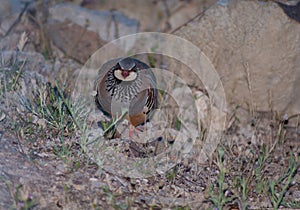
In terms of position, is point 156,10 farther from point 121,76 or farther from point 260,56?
point 121,76

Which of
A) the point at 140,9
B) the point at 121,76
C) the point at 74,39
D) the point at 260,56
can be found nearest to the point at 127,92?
the point at 121,76

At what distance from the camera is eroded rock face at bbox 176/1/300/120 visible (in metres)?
6.05

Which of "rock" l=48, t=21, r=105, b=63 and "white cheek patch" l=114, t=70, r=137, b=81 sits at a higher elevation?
"rock" l=48, t=21, r=105, b=63

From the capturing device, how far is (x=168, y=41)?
647 centimetres

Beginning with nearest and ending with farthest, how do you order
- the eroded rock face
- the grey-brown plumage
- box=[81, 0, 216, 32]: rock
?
the grey-brown plumage < the eroded rock face < box=[81, 0, 216, 32]: rock

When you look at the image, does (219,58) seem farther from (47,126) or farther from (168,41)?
(47,126)

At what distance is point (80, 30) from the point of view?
7023 millimetres

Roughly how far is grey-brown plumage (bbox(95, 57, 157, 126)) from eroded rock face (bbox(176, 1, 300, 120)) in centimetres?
129

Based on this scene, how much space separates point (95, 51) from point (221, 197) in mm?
3234

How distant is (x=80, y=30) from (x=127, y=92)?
224 centimetres

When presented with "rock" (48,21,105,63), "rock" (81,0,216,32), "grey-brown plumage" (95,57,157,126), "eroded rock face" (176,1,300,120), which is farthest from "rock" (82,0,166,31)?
"grey-brown plumage" (95,57,157,126)

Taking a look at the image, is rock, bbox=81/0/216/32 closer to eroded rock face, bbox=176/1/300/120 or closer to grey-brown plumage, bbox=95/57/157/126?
eroded rock face, bbox=176/1/300/120

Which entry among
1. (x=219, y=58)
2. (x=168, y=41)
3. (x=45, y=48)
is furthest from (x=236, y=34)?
(x=45, y=48)

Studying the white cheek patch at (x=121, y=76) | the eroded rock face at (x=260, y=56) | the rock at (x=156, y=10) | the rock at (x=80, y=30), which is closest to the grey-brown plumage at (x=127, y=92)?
the white cheek patch at (x=121, y=76)
